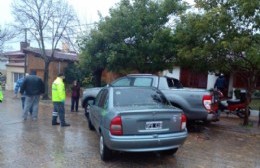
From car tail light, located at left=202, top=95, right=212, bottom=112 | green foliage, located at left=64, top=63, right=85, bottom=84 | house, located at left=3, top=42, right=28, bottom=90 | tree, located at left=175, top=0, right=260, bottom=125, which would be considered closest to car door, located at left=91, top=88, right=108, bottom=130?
car tail light, located at left=202, top=95, right=212, bottom=112

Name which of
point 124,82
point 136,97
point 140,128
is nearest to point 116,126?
point 140,128

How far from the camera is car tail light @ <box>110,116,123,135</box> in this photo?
21.0 feet

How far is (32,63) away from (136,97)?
76.5 feet

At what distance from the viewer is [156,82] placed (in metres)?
10.6

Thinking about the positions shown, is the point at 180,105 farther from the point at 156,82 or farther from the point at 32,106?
the point at 32,106

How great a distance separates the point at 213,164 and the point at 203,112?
9.58 ft

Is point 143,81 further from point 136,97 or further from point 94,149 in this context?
point 94,149

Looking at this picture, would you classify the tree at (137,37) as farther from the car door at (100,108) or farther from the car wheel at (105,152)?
the car wheel at (105,152)

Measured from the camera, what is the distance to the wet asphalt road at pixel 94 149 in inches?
272

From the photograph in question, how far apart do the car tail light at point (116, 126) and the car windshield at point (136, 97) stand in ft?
2.31

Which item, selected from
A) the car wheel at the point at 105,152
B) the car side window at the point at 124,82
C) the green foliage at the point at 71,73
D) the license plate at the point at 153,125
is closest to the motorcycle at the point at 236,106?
the car side window at the point at 124,82

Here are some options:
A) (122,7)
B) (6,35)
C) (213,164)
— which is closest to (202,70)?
(122,7)

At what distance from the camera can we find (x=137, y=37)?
14.4m

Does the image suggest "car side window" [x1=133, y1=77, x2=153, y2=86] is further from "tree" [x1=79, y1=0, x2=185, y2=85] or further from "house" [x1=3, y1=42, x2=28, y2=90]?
"house" [x1=3, y1=42, x2=28, y2=90]
